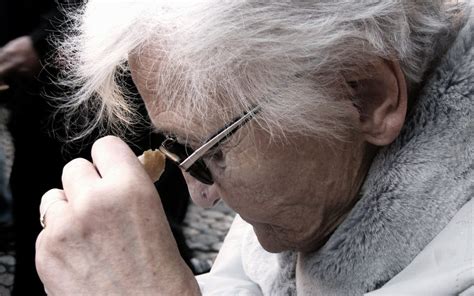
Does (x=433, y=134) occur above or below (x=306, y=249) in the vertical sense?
above

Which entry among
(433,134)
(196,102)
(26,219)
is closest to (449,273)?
(433,134)

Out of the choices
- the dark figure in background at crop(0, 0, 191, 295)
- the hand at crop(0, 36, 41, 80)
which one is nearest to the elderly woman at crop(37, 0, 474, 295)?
the dark figure in background at crop(0, 0, 191, 295)

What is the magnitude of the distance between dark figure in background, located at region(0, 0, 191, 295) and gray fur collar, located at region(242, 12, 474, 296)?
1.41 m

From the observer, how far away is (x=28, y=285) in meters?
3.59

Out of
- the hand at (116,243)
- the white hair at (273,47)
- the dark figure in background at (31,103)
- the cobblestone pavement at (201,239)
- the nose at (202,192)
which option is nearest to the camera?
the white hair at (273,47)

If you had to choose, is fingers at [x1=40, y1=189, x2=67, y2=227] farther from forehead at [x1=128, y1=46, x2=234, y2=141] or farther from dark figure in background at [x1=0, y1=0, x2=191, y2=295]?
dark figure in background at [x1=0, y1=0, x2=191, y2=295]

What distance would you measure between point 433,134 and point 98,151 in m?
0.59

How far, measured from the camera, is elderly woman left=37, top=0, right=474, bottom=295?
→ 4.43 feet

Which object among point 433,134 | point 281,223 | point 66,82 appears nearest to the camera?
point 433,134

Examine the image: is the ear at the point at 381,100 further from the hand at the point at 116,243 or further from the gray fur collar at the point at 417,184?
the hand at the point at 116,243

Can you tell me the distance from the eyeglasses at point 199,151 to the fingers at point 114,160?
8cm

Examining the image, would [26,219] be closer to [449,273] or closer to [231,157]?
[231,157]

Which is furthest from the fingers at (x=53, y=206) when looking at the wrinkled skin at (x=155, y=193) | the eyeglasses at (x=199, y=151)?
the eyeglasses at (x=199, y=151)

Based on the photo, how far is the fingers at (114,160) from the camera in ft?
4.79
